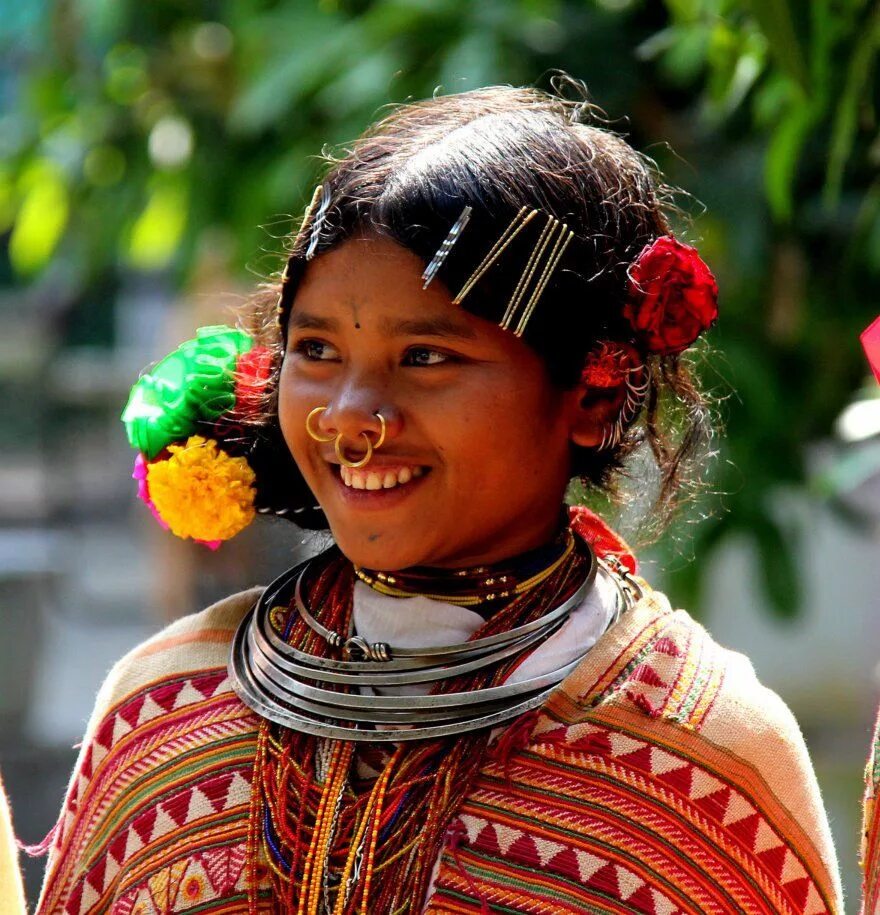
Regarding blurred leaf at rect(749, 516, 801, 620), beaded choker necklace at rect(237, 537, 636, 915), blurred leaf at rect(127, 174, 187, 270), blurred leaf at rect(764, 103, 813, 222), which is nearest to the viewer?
beaded choker necklace at rect(237, 537, 636, 915)

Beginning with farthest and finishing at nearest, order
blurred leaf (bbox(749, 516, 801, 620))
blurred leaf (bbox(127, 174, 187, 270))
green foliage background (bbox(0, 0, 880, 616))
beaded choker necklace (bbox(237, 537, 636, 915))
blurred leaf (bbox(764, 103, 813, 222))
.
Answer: blurred leaf (bbox(127, 174, 187, 270))
blurred leaf (bbox(749, 516, 801, 620))
green foliage background (bbox(0, 0, 880, 616))
blurred leaf (bbox(764, 103, 813, 222))
beaded choker necklace (bbox(237, 537, 636, 915))

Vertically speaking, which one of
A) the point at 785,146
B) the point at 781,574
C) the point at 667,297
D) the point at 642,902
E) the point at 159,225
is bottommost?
the point at 642,902

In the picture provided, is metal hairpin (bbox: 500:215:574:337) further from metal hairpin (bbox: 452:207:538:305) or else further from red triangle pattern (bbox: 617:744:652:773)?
red triangle pattern (bbox: 617:744:652:773)

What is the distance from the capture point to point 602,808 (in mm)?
2045

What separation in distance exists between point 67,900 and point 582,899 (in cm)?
71

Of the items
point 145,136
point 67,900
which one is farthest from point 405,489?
point 145,136

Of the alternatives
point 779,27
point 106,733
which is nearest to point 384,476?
point 106,733

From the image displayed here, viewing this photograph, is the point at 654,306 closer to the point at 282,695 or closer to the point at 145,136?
the point at 282,695

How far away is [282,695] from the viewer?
2.17 metres

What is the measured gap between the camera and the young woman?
2039mm

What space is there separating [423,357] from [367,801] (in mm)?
551

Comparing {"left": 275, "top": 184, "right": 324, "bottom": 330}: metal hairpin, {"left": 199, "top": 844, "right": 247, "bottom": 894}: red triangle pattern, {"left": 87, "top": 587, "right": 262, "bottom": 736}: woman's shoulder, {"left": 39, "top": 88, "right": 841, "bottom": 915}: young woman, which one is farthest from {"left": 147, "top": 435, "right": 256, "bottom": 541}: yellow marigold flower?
{"left": 199, "top": 844, "right": 247, "bottom": 894}: red triangle pattern

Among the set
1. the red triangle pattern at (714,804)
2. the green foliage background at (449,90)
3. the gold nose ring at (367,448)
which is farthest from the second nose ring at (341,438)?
the green foliage background at (449,90)

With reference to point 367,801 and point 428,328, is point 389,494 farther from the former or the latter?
point 367,801
